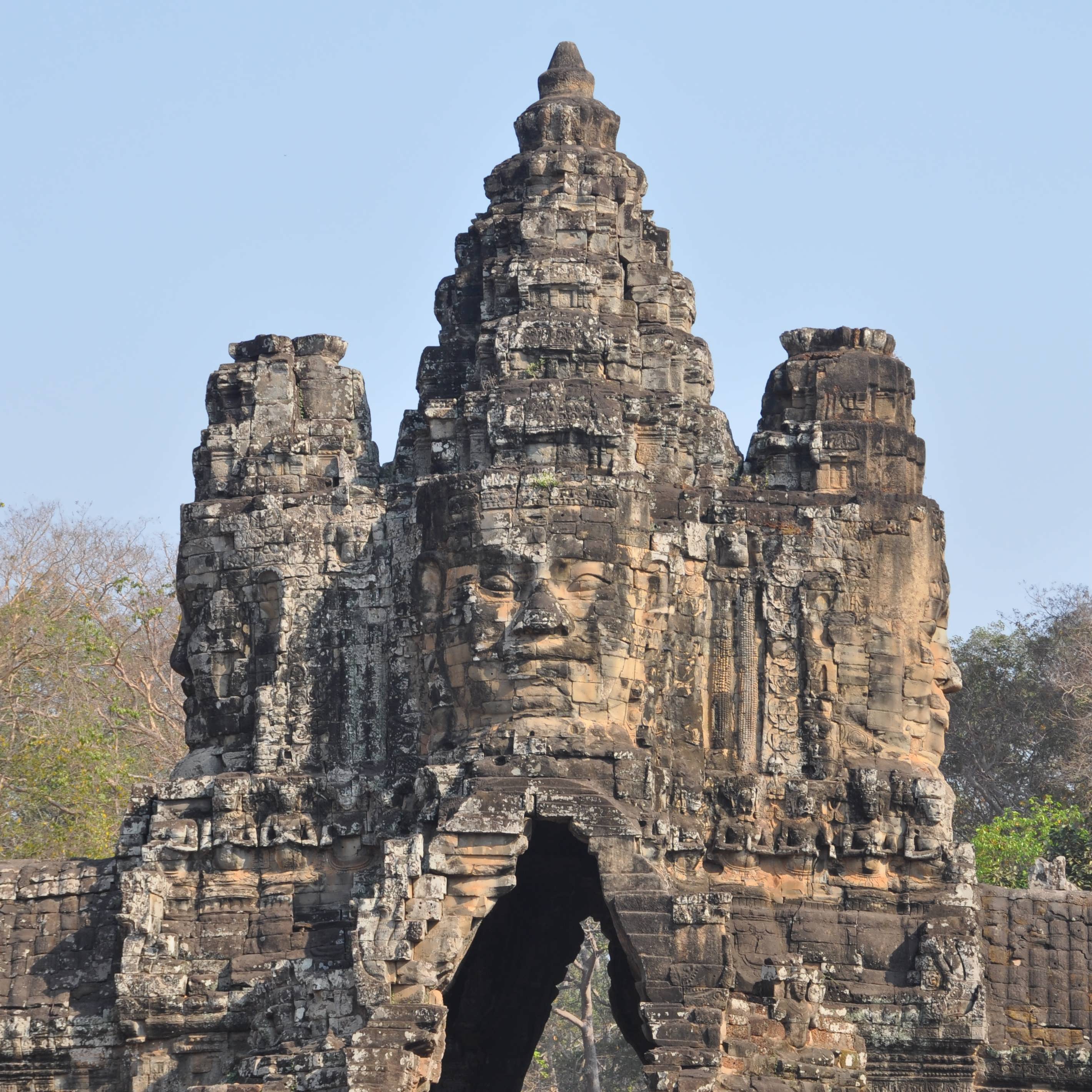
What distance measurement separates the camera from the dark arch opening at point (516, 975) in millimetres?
29250

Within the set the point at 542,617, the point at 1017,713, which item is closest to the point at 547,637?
the point at 542,617

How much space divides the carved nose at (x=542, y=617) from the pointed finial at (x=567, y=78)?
6322mm

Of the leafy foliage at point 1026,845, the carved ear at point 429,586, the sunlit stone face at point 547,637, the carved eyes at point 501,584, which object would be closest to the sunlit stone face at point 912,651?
the sunlit stone face at point 547,637

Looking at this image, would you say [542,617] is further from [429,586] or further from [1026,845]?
[1026,845]

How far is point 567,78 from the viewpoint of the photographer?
98.3 ft

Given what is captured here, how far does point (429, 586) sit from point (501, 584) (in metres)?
1.07

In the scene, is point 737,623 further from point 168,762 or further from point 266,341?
point 168,762

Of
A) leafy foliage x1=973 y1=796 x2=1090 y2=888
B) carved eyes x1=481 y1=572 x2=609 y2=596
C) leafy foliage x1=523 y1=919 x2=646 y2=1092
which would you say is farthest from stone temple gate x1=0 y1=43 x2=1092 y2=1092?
leafy foliage x1=523 y1=919 x2=646 y2=1092

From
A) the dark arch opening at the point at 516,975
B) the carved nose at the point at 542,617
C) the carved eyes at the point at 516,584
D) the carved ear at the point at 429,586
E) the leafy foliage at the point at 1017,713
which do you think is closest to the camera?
the carved nose at the point at 542,617

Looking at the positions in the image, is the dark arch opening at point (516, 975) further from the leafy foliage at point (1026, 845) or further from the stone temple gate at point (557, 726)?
the leafy foliage at point (1026, 845)

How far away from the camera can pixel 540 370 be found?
2783cm

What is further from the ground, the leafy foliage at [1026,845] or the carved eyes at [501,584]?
the carved eyes at [501,584]

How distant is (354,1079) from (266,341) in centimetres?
888

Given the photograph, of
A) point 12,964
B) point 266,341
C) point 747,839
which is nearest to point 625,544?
point 747,839
